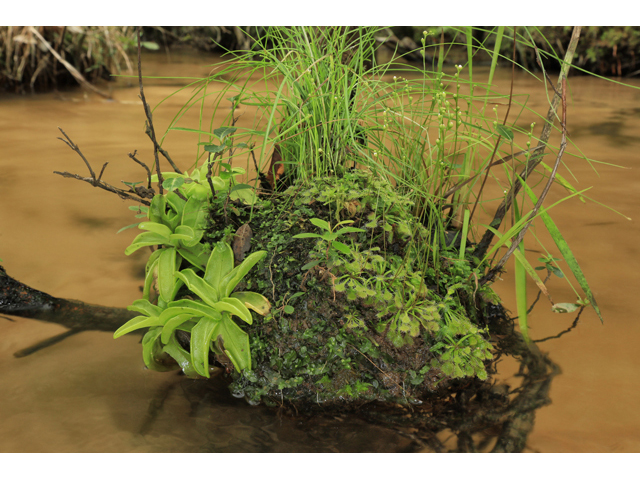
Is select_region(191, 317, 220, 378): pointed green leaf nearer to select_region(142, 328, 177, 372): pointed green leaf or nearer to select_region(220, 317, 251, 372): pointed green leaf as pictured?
select_region(220, 317, 251, 372): pointed green leaf

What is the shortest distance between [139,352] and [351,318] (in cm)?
85

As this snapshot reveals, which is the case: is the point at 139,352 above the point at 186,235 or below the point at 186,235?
below

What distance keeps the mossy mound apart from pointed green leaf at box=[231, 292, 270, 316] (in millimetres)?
38

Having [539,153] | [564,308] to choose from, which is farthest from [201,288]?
[564,308]

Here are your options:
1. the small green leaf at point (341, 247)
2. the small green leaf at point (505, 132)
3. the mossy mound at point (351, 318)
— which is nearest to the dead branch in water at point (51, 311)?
the mossy mound at point (351, 318)

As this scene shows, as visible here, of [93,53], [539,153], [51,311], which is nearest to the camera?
[539,153]

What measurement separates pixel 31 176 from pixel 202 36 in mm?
7527

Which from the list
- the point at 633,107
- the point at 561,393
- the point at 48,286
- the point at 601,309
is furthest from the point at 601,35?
the point at 48,286

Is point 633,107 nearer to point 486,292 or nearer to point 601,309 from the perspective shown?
point 601,309

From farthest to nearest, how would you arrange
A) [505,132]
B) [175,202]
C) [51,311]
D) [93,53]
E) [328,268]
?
[93,53] → [51,311] → [175,202] → [328,268] → [505,132]

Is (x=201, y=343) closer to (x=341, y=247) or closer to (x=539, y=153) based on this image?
(x=341, y=247)

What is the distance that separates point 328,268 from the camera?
1591 millimetres

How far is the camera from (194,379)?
174 cm

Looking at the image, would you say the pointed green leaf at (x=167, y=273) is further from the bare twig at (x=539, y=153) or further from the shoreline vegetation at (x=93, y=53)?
the shoreline vegetation at (x=93, y=53)
